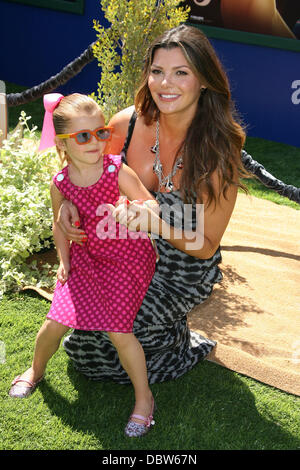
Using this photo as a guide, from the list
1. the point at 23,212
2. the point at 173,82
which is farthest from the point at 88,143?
the point at 23,212

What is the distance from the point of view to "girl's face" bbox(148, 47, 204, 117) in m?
2.54

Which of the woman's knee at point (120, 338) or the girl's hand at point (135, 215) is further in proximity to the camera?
the woman's knee at point (120, 338)

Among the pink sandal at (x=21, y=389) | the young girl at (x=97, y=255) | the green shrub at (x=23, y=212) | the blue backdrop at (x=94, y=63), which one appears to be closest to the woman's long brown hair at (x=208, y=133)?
the young girl at (x=97, y=255)

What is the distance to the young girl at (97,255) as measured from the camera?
240 cm

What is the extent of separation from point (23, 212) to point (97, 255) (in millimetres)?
1320

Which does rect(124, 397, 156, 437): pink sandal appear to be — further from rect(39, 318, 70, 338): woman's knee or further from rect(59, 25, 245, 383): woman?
rect(39, 318, 70, 338): woman's knee

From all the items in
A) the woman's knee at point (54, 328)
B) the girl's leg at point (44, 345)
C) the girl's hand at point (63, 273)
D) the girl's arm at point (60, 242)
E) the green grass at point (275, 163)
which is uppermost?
the girl's arm at point (60, 242)

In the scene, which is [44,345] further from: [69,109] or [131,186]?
[69,109]

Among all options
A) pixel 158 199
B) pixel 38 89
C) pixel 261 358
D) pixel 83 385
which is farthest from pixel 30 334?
pixel 38 89

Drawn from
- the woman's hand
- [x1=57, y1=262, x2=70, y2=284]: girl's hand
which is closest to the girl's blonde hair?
the woman's hand

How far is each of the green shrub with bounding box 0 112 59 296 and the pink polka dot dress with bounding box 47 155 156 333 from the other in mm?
1109

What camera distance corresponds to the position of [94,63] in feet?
28.2

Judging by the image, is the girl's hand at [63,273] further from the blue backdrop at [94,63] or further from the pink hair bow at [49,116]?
the blue backdrop at [94,63]

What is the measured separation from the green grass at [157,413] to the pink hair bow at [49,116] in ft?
3.82
